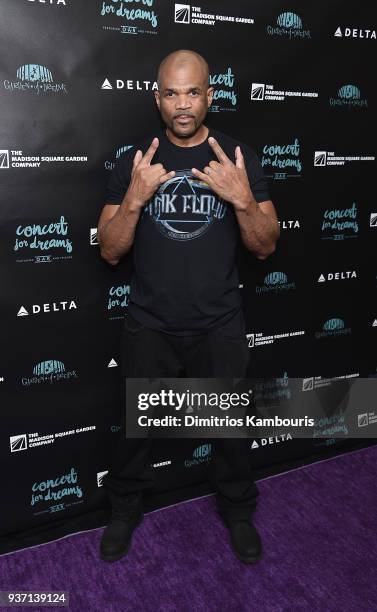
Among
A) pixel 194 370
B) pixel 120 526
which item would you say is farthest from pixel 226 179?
pixel 120 526

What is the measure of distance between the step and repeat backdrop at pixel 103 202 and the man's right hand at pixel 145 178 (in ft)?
1.16

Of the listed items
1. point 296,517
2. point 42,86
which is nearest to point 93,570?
point 296,517

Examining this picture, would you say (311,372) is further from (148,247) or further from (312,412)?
(148,247)

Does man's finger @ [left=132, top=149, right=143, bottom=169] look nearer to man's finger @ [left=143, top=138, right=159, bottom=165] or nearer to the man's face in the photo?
man's finger @ [left=143, top=138, right=159, bottom=165]

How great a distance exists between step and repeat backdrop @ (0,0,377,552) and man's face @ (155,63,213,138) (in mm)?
313

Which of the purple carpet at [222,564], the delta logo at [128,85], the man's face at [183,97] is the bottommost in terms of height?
the purple carpet at [222,564]

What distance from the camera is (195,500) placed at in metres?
2.81

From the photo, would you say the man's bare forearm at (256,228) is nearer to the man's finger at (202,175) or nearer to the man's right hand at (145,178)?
the man's finger at (202,175)

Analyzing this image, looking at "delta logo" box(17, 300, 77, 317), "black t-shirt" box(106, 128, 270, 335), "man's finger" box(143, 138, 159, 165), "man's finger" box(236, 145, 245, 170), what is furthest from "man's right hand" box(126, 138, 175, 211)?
"delta logo" box(17, 300, 77, 317)

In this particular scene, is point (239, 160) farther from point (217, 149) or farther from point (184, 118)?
point (184, 118)

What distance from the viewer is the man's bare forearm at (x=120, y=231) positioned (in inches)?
81.4

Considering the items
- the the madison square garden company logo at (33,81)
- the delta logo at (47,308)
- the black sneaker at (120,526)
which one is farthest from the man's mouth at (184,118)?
the black sneaker at (120,526)

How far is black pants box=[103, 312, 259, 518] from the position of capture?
227 cm

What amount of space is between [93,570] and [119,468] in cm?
41
